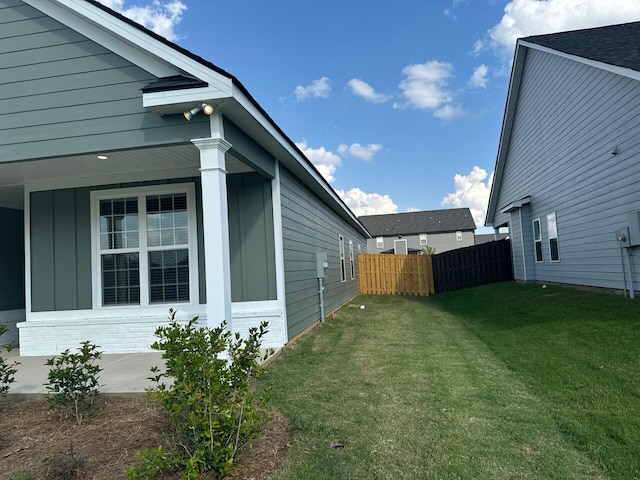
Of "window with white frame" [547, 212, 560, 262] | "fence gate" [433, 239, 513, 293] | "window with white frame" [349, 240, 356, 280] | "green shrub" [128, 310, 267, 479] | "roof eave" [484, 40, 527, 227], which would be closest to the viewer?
"green shrub" [128, 310, 267, 479]

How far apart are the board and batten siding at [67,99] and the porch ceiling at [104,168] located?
206 millimetres

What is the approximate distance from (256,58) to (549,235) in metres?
9.77

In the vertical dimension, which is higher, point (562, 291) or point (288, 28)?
point (288, 28)

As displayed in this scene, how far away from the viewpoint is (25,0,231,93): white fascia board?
174 inches

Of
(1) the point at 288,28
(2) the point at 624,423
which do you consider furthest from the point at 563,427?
(1) the point at 288,28

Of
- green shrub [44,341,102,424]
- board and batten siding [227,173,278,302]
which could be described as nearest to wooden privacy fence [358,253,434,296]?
board and batten siding [227,173,278,302]

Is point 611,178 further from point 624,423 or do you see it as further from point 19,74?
point 19,74

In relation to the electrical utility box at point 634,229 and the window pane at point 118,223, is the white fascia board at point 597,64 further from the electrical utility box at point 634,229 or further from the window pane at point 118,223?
the window pane at point 118,223

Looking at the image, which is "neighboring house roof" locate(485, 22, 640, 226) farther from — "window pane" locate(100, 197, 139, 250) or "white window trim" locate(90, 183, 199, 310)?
"window pane" locate(100, 197, 139, 250)

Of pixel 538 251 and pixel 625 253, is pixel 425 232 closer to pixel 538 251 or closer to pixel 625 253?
pixel 538 251

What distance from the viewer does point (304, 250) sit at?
780cm

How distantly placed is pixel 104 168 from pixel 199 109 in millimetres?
2101

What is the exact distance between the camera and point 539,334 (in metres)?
6.01

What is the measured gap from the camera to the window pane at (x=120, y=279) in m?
6.30
